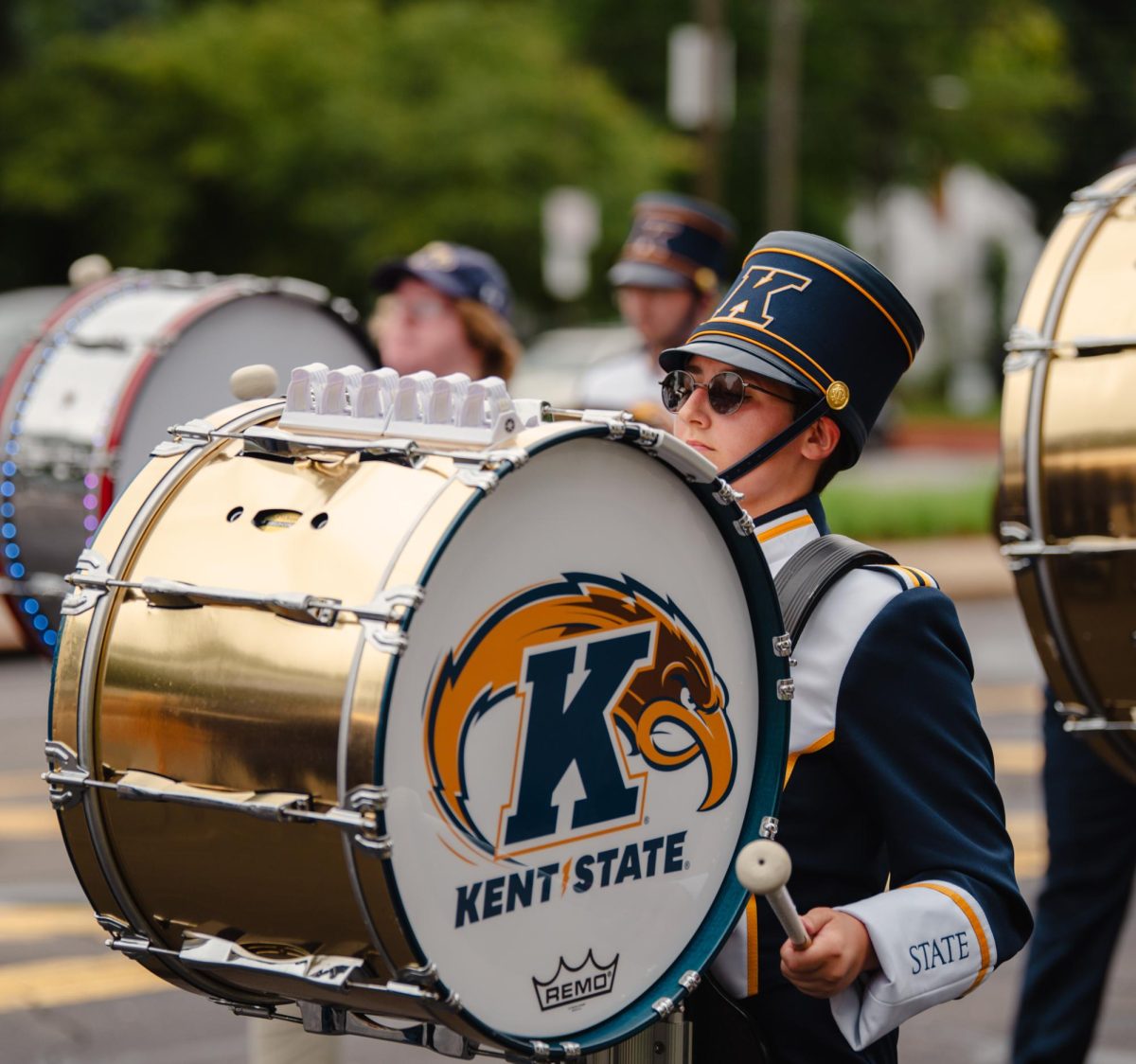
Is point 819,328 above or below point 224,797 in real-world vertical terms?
above

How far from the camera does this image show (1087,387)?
373 cm

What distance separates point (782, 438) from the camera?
259 cm

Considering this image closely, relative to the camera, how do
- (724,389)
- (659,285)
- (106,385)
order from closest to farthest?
1. (724,389)
2. (106,385)
3. (659,285)

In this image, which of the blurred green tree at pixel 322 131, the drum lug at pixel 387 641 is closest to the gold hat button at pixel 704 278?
the drum lug at pixel 387 641

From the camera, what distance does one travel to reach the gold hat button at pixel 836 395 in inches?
101

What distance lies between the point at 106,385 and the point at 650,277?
8.99ft

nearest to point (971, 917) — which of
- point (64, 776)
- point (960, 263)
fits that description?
point (64, 776)

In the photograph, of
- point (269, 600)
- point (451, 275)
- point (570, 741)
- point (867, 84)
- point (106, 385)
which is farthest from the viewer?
point (867, 84)

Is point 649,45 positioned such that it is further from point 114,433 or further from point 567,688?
point 567,688

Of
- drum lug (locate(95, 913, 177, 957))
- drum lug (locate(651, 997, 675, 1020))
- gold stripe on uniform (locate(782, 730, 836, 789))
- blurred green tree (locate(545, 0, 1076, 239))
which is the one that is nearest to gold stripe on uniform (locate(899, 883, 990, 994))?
gold stripe on uniform (locate(782, 730, 836, 789))

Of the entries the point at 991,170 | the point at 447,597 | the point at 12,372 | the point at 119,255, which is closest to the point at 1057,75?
the point at 991,170

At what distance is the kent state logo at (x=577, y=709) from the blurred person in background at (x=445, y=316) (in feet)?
11.1

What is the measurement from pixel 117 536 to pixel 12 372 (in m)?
2.47

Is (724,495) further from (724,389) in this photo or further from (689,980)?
(689,980)
